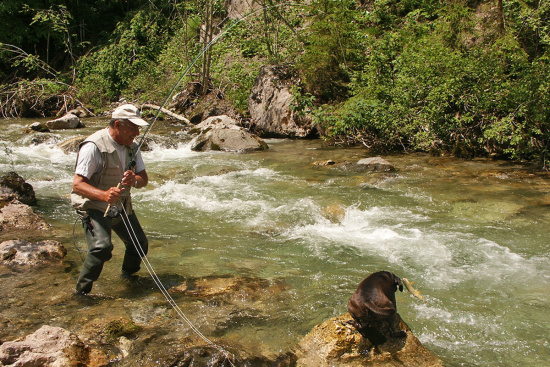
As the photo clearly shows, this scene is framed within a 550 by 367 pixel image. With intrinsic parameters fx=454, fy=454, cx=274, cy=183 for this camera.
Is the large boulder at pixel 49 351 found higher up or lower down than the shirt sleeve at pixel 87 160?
lower down

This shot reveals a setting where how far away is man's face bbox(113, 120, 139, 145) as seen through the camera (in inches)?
151

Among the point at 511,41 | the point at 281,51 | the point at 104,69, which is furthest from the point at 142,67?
the point at 511,41

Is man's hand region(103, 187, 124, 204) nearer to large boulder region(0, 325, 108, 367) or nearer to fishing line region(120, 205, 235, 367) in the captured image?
fishing line region(120, 205, 235, 367)

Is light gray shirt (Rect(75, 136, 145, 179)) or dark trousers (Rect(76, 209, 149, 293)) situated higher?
light gray shirt (Rect(75, 136, 145, 179))

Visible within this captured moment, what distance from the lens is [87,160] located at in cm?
372

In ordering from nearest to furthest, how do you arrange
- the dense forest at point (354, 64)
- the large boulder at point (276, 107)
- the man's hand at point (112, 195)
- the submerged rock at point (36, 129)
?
the man's hand at point (112, 195)
the dense forest at point (354, 64)
the submerged rock at point (36, 129)
the large boulder at point (276, 107)

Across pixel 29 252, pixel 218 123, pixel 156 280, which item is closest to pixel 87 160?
pixel 156 280

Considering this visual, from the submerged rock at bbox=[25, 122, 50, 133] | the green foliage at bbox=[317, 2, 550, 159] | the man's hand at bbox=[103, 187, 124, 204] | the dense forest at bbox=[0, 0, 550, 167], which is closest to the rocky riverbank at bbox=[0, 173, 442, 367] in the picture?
the man's hand at bbox=[103, 187, 124, 204]

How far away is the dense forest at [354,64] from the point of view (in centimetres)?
1001

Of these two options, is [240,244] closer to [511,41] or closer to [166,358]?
[166,358]

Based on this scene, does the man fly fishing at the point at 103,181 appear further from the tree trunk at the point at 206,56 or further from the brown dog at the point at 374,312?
the tree trunk at the point at 206,56

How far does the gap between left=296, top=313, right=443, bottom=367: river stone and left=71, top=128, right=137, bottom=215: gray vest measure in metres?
2.04

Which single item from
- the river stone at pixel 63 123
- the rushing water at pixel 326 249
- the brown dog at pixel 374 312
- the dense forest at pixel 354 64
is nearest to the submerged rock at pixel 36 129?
the river stone at pixel 63 123

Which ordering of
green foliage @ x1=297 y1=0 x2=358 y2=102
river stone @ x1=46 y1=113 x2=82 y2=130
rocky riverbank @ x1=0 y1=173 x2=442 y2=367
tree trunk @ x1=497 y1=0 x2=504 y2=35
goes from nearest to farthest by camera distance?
1. rocky riverbank @ x1=0 y1=173 x2=442 y2=367
2. tree trunk @ x1=497 y1=0 x2=504 y2=35
3. green foliage @ x1=297 y1=0 x2=358 y2=102
4. river stone @ x1=46 y1=113 x2=82 y2=130
